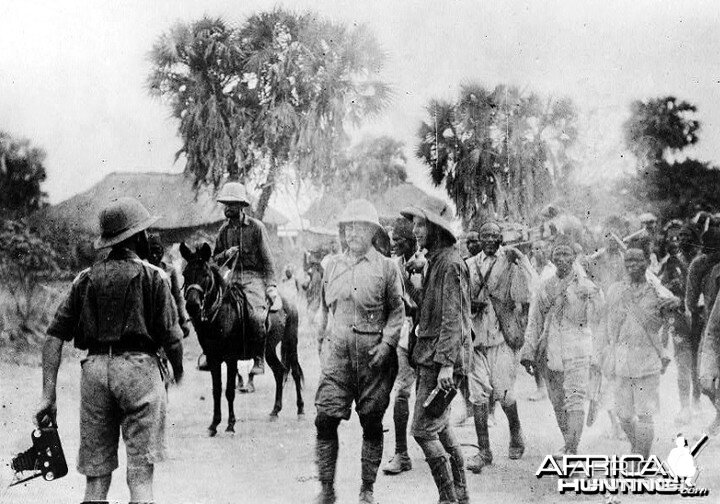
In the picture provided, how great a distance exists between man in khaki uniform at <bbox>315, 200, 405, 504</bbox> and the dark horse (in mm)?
1864

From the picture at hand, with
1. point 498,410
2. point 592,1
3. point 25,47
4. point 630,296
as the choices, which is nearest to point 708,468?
point 630,296

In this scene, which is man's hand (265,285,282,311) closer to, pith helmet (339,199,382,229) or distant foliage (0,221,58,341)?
pith helmet (339,199,382,229)

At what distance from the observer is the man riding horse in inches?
299

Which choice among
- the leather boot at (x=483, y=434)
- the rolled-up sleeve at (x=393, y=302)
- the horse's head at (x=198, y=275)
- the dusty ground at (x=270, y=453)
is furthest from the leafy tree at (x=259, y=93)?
the leather boot at (x=483, y=434)

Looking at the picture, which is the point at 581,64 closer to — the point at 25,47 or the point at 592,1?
the point at 592,1

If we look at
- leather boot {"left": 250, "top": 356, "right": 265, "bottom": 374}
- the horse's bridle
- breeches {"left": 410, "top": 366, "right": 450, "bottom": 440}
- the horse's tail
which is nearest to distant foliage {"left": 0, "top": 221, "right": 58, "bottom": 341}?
the horse's bridle

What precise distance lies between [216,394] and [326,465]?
2.31m

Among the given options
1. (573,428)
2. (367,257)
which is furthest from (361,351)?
(573,428)

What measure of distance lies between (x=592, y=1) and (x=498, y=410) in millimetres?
4221

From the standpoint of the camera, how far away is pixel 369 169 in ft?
23.4

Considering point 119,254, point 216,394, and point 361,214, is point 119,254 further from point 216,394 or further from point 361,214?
point 216,394

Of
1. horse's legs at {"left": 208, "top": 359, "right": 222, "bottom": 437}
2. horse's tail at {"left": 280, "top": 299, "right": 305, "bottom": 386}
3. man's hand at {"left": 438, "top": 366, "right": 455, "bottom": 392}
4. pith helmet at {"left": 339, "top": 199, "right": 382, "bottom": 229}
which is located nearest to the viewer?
man's hand at {"left": 438, "top": 366, "right": 455, "bottom": 392}

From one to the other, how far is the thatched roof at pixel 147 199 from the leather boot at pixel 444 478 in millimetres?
3541

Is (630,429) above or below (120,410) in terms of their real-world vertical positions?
below
